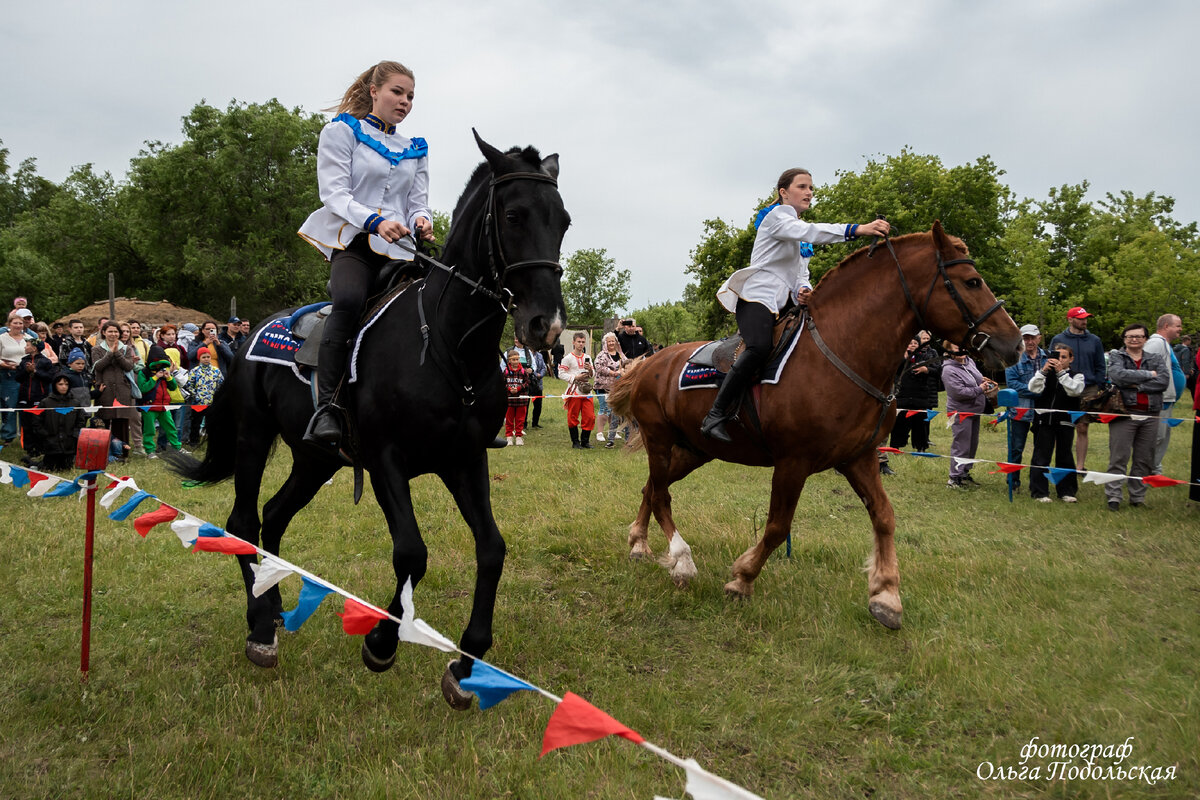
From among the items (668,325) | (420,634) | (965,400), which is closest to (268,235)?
(965,400)

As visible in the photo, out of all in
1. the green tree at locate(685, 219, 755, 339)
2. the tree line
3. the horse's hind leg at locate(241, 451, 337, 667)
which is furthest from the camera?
the green tree at locate(685, 219, 755, 339)

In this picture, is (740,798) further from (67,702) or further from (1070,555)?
(1070,555)

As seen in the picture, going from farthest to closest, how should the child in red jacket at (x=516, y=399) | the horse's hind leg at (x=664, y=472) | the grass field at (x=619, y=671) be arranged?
the child in red jacket at (x=516, y=399)
the horse's hind leg at (x=664, y=472)
the grass field at (x=619, y=671)

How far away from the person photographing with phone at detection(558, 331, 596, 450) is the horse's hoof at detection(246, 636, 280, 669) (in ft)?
33.0

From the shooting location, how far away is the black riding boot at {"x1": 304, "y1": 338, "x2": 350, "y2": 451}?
3885 millimetres

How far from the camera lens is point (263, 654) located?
429 centimetres

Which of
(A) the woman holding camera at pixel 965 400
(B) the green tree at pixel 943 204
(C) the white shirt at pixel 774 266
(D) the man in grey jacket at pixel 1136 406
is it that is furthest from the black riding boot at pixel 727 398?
(B) the green tree at pixel 943 204

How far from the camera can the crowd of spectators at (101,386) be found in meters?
10.8

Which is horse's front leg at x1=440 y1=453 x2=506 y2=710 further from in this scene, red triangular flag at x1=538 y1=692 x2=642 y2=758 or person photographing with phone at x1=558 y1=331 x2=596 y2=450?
person photographing with phone at x1=558 y1=331 x2=596 y2=450

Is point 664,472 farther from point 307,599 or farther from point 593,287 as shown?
point 593,287

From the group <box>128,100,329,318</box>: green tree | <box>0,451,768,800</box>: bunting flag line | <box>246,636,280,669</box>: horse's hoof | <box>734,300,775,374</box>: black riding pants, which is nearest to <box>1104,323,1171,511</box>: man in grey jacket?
<box>734,300,775,374</box>: black riding pants

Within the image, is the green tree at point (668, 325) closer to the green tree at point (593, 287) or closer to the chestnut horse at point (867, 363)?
the green tree at point (593, 287)

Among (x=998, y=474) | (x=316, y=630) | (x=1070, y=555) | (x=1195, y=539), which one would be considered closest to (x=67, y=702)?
(x=316, y=630)

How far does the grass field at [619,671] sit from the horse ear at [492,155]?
274cm
